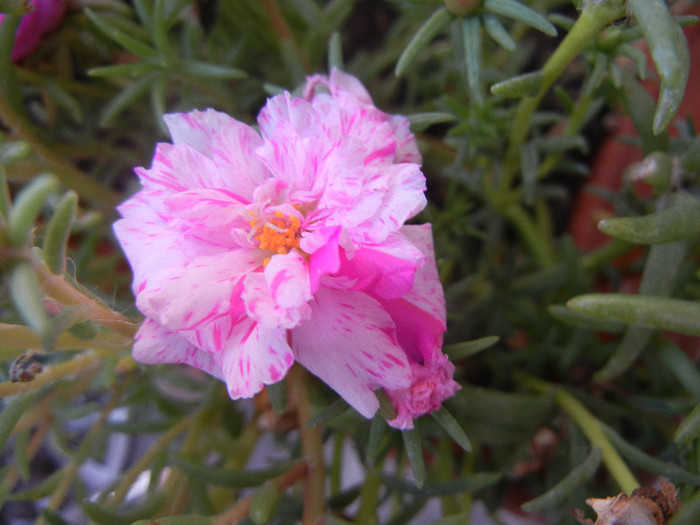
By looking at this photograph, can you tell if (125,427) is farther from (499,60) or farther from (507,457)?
(499,60)

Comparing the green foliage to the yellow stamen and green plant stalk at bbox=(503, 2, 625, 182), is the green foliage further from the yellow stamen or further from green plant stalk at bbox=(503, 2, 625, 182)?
the yellow stamen

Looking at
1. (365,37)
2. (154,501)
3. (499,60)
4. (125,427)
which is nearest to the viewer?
(154,501)

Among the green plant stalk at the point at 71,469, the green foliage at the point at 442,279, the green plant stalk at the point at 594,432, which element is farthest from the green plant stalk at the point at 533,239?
the green plant stalk at the point at 71,469

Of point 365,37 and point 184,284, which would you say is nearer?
point 184,284

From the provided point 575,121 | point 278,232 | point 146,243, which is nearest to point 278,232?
point 278,232

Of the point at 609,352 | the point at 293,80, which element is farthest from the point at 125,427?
the point at 609,352

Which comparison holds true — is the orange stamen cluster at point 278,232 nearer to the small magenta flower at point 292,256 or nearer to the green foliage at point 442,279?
the small magenta flower at point 292,256
